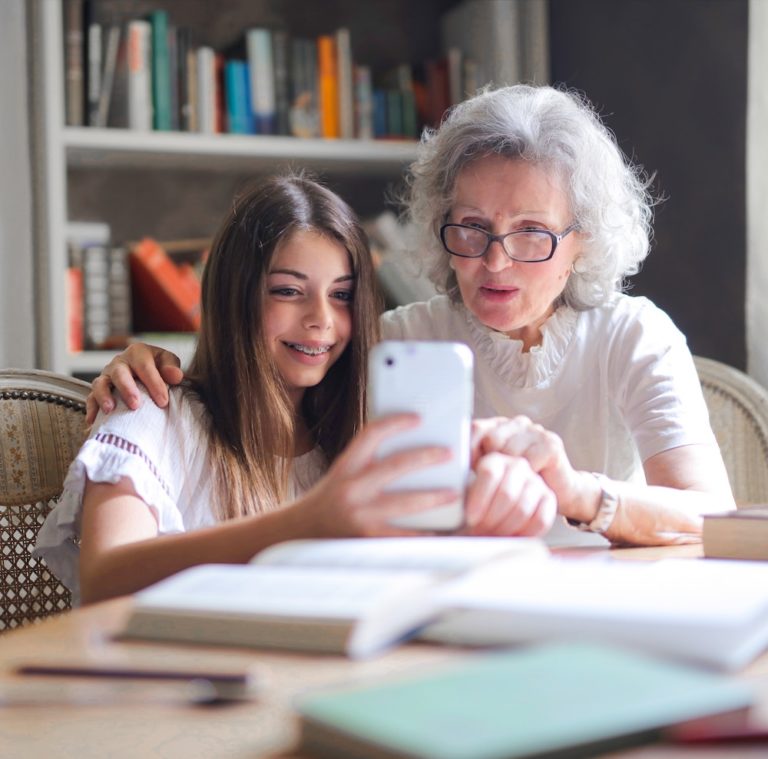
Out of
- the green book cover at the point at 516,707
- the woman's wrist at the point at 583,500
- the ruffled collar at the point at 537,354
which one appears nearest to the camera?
the green book cover at the point at 516,707

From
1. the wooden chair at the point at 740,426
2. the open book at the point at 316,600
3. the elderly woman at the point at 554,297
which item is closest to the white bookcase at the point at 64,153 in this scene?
the elderly woman at the point at 554,297

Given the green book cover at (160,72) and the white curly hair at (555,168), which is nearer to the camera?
the white curly hair at (555,168)

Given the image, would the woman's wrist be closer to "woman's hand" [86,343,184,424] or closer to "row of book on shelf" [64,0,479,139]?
"woman's hand" [86,343,184,424]

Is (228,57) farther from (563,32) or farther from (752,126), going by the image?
(752,126)

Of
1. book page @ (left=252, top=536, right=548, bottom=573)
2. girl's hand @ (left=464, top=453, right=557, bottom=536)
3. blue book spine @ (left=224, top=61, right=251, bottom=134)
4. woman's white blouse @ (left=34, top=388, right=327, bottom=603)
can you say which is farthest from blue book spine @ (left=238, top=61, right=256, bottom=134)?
book page @ (left=252, top=536, right=548, bottom=573)

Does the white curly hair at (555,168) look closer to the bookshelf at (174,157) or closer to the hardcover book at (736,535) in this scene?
the hardcover book at (736,535)

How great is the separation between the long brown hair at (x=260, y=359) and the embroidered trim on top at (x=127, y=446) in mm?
132

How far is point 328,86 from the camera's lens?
2.86 m

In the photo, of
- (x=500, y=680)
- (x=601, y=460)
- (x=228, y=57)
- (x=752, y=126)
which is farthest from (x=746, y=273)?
(x=500, y=680)

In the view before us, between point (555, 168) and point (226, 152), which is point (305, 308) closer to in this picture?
point (555, 168)

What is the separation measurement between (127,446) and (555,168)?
2.40 ft

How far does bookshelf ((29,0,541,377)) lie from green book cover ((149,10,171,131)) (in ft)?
0.17

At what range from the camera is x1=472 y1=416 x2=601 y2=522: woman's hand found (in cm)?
105

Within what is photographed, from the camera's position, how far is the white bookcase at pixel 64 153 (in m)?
2.54
